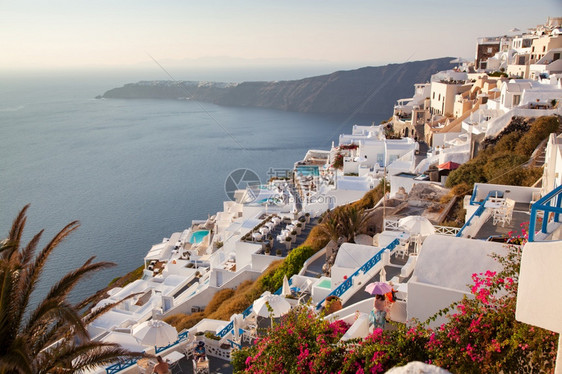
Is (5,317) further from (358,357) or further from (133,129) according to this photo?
(133,129)

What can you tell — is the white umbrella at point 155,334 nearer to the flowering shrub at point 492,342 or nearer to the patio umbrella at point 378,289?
the patio umbrella at point 378,289

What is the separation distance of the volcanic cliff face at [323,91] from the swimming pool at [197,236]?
213 ft

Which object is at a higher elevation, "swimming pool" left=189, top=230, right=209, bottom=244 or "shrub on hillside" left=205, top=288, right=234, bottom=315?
"shrub on hillside" left=205, top=288, right=234, bottom=315

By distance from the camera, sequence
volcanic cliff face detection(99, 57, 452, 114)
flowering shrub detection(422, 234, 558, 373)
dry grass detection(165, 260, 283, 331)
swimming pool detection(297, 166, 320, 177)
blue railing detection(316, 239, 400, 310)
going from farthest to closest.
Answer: volcanic cliff face detection(99, 57, 452, 114) → swimming pool detection(297, 166, 320, 177) → dry grass detection(165, 260, 283, 331) → blue railing detection(316, 239, 400, 310) → flowering shrub detection(422, 234, 558, 373)

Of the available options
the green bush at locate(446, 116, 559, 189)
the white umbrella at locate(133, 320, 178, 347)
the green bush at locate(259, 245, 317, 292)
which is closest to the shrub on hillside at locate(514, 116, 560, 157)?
the green bush at locate(446, 116, 559, 189)

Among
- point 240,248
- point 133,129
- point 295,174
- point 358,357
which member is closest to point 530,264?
point 358,357

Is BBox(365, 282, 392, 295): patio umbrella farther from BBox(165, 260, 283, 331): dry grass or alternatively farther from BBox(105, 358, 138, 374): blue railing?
BBox(165, 260, 283, 331): dry grass

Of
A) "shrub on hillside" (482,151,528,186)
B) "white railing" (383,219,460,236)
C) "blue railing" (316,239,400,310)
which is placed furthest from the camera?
"shrub on hillside" (482,151,528,186)

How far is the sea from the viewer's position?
39.5 metres

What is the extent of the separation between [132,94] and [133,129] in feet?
221

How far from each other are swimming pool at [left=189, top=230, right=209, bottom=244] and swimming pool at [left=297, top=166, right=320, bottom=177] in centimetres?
907

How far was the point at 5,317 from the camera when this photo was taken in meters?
4.99

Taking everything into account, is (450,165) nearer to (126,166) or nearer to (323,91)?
(126,166)

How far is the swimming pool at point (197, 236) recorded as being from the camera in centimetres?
2758
